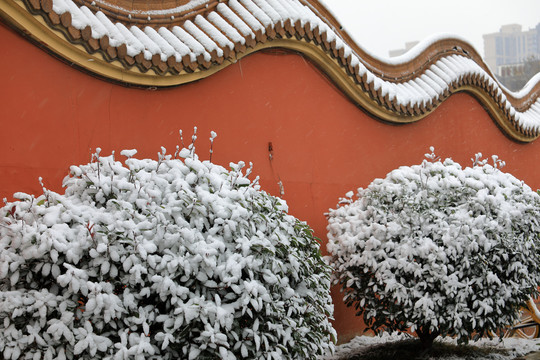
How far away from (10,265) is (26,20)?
1.81 m

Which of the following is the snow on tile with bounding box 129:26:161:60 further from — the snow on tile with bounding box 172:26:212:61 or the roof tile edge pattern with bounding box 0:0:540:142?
the snow on tile with bounding box 172:26:212:61

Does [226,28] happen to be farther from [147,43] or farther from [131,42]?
[131,42]

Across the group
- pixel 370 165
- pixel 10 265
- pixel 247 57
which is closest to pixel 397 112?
pixel 370 165

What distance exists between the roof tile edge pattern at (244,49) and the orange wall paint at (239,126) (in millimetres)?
139

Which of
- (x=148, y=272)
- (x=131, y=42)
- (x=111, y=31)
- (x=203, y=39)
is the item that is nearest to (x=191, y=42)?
(x=203, y=39)

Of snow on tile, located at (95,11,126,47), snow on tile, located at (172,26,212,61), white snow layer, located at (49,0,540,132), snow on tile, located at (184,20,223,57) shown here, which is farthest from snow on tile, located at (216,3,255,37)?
snow on tile, located at (95,11,126,47)

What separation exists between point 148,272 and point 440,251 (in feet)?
9.14

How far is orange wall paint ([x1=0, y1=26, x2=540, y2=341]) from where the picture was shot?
14.3 feet

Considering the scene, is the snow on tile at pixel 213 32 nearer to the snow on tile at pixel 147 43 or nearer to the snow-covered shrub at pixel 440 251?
the snow on tile at pixel 147 43

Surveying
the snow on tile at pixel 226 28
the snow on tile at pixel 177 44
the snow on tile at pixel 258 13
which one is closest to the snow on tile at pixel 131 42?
the snow on tile at pixel 177 44

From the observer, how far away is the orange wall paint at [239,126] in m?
4.36

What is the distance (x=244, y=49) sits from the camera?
5453 millimetres

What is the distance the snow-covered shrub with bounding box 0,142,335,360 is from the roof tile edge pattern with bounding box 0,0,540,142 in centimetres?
114

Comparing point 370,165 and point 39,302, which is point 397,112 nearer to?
point 370,165
